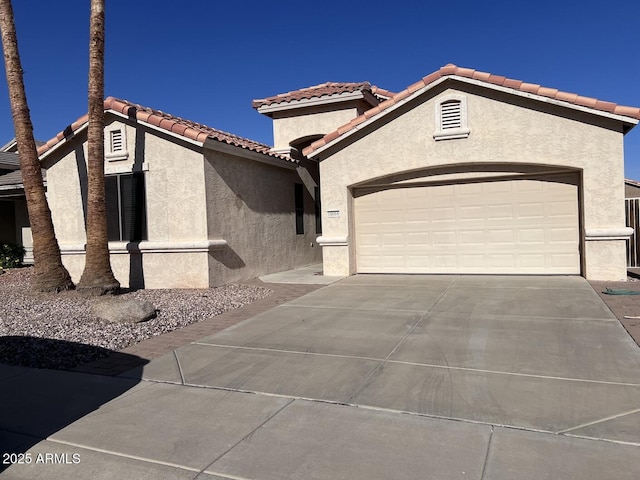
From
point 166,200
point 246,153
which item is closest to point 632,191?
point 246,153

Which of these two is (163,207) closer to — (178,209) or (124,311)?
(178,209)

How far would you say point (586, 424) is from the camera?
12.6 feet

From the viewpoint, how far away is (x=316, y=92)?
15414mm

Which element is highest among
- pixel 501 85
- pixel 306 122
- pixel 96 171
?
pixel 306 122

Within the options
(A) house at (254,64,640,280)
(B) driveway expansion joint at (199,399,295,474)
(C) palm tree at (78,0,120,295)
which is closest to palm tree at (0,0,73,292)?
(C) palm tree at (78,0,120,295)

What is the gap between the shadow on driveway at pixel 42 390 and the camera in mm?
3980

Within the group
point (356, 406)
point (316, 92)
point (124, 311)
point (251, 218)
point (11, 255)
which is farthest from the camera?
point (11, 255)

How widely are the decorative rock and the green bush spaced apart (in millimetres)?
10998

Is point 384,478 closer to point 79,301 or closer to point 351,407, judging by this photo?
point 351,407

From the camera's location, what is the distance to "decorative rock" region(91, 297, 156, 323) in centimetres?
757

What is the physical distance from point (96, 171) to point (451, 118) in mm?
7756

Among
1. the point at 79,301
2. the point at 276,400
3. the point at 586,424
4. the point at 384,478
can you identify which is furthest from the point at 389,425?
the point at 79,301

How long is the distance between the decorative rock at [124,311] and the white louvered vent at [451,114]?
24.5 feet

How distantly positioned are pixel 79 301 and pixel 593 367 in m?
8.74
